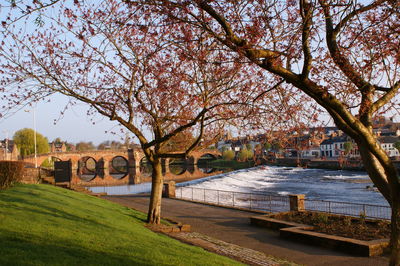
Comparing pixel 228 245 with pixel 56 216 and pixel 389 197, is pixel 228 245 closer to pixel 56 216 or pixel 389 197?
pixel 56 216

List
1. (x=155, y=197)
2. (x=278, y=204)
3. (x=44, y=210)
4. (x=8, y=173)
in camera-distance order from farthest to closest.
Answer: (x=278, y=204) → (x=8, y=173) → (x=155, y=197) → (x=44, y=210)

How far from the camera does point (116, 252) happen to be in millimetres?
7223

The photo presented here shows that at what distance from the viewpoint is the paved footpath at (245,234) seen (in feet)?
33.6

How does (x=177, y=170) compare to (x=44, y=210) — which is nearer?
(x=44, y=210)

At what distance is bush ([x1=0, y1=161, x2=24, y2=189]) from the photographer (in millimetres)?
17078

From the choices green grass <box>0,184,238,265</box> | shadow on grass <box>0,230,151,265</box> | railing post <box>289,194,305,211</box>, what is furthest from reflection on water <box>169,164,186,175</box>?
shadow on grass <box>0,230,151,265</box>

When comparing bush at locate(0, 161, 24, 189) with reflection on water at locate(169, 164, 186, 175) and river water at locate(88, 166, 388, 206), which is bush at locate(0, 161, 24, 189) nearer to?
river water at locate(88, 166, 388, 206)

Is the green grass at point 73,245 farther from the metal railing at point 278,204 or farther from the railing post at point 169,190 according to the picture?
the railing post at point 169,190

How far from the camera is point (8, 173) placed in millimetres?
17656

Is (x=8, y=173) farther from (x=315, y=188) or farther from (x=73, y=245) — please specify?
(x=315, y=188)

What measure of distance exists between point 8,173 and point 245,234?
11.4 m

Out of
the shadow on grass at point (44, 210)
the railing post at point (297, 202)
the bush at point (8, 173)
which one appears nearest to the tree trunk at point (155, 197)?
the shadow on grass at point (44, 210)

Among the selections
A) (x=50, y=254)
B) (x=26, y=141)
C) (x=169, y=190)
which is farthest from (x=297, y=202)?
(x=26, y=141)

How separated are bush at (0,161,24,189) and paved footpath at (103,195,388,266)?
6634 millimetres
